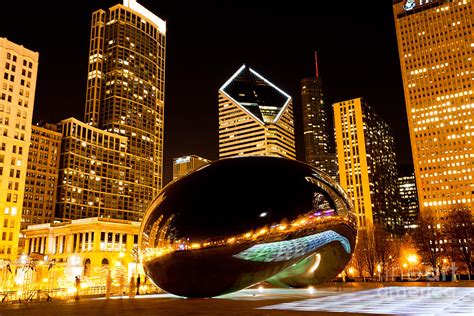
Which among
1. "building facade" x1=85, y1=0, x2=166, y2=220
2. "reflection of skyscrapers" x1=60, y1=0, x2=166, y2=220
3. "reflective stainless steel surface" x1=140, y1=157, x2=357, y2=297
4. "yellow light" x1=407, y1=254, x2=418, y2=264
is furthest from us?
"building facade" x1=85, y1=0, x2=166, y2=220

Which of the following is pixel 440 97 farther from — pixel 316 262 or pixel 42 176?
pixel 316 262

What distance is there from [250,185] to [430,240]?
66.4 m

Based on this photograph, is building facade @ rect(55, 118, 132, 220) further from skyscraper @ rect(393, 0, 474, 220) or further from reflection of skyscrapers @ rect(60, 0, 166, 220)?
skyscraper @ rect(393, 0, 474, 220)

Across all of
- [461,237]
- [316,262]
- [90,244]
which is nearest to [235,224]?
[316,262]

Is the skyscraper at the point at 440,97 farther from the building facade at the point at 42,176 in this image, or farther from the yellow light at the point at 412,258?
the building facade at the point at 42,176

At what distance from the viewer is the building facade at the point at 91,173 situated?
150000mm

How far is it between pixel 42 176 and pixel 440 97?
144276mm

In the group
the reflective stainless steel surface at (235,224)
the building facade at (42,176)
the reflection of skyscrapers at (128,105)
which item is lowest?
the reflective stainless steel surface at (235,224)

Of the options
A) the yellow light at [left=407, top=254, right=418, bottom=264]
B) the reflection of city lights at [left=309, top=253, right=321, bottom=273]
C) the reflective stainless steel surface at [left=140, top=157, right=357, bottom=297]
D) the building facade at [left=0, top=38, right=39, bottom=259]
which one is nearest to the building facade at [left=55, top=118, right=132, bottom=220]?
the building facade at [left=0, top=38, right=39, bottom=259]

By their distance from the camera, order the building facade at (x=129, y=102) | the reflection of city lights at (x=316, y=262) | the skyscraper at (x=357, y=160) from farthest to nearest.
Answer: the skyscraper at (x=357, y=160) < the building facade at (x=129, y=102) < the reflection of city lights at (x=316, y=262)

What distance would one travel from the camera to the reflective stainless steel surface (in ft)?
53.1

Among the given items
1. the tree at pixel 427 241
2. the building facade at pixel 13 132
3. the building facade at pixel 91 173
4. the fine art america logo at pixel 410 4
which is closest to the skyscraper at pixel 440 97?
the fine art america logo at pixel 410 4

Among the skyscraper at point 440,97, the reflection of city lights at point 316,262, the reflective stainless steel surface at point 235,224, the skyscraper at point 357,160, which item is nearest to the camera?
the reflective stainless steel surface at point 235,224

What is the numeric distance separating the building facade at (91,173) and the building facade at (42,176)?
2.53m
